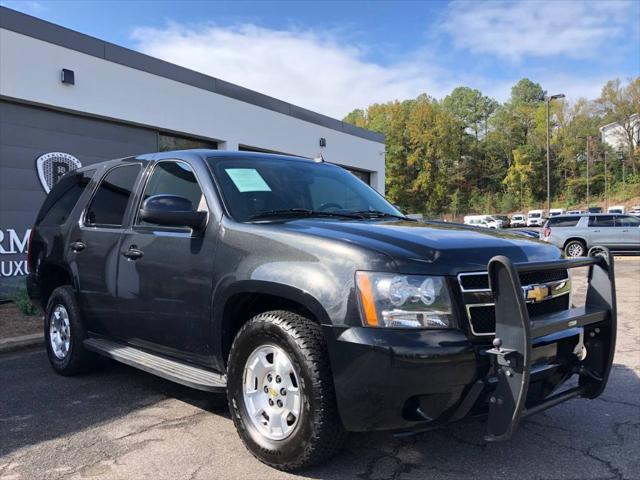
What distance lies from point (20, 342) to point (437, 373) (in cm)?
539

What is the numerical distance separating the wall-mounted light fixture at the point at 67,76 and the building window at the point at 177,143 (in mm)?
2668

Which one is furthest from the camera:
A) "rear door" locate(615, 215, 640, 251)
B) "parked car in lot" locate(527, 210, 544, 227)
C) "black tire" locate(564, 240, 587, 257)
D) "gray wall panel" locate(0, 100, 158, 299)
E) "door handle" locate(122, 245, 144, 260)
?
"parked car in lot" locate(527, 210, 544, 227)

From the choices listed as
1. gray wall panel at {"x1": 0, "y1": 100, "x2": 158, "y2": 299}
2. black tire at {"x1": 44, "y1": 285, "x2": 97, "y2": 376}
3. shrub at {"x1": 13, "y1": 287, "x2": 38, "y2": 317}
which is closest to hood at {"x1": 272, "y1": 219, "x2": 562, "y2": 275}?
black tire at {"x1": 44, "y1": 285, "x2": 97, "y2": 376}

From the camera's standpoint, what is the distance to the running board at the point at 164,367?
3.38m

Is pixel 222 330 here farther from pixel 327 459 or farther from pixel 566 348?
pixel 566 348

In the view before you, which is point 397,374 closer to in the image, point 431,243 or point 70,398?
point 431,243

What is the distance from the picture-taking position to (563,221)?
66.0 feet

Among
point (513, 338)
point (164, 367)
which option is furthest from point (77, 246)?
point (513, 338)

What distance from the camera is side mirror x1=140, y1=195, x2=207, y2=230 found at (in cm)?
341

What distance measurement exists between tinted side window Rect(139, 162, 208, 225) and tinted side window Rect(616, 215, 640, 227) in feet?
64.0

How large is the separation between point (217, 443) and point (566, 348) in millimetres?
2142

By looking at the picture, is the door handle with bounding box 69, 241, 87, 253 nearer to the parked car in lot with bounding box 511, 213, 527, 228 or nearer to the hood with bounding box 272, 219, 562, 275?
the hood with bounding box 272, 219, 562, 275

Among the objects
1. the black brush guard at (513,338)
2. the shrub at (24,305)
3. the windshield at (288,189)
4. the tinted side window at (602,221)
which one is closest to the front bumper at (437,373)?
the black brush guard at (513,338)

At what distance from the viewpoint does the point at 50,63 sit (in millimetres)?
10398
